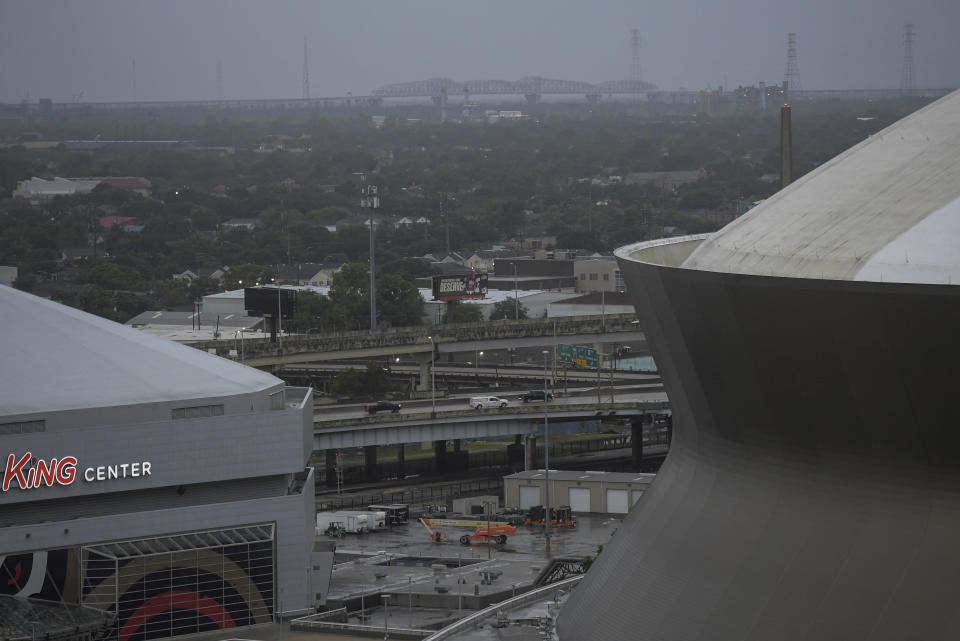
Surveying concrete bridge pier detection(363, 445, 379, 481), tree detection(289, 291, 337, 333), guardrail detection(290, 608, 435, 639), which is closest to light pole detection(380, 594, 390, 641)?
guardrail detection(290, 608, 435, 639)

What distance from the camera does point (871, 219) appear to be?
25812mm

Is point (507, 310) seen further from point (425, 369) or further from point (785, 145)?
point (785, 145)

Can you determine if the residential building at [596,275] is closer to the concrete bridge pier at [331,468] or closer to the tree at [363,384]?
the tree at [363,384]

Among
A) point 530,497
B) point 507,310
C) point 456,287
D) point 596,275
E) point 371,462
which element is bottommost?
point 371,462

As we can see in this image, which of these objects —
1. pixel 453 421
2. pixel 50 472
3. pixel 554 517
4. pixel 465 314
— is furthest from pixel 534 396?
pixel 50 472

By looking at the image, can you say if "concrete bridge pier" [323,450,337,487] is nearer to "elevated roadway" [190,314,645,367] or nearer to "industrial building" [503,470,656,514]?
"industrial building" [503,470,656,514]

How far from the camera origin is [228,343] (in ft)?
322

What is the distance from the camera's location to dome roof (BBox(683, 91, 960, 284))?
953 inches

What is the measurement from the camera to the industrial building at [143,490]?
146ft

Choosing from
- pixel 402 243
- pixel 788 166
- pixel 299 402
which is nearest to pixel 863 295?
pixel 788 166

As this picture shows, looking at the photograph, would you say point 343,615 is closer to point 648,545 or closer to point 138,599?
point 138,599

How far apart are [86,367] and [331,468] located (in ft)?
105

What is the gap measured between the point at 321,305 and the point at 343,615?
80.1m

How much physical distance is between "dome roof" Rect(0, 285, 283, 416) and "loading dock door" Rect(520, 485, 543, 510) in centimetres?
1956
